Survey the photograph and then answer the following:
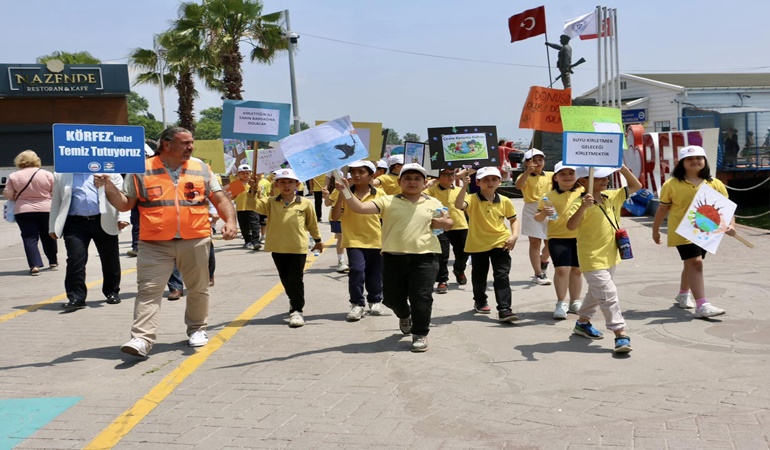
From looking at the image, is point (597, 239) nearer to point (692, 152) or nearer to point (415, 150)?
point (692, 152)

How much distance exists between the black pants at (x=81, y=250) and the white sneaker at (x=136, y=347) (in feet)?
8.78

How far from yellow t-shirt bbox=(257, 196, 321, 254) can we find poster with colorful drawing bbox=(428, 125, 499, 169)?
57.7 inches

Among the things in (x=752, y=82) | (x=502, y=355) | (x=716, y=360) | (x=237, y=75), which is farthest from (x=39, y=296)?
(x=752, y=82)

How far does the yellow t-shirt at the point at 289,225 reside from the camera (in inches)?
298

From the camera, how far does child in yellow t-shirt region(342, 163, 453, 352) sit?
648cm

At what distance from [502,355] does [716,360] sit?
61.8 inches

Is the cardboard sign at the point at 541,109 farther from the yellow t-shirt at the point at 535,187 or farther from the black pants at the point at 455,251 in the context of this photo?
the black pants at the point at 455,251

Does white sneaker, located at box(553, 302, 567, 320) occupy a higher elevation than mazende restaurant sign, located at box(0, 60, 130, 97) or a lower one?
lower

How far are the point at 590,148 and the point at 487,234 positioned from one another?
1.53 metres

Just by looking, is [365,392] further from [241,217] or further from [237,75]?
[237,75]

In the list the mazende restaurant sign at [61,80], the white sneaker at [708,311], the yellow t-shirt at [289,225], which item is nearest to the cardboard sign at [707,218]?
the white sneaker at [708,311]

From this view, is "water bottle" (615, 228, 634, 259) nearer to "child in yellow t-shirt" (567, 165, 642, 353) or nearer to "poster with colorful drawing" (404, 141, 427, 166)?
"child in yellow t-shirt" (567, 165, 642, 353)

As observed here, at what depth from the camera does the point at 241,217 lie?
14203 millimetres

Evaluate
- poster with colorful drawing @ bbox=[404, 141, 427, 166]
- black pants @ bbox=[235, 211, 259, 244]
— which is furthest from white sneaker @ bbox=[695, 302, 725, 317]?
black pants @ bbox=[235, 211, 259, 244]
